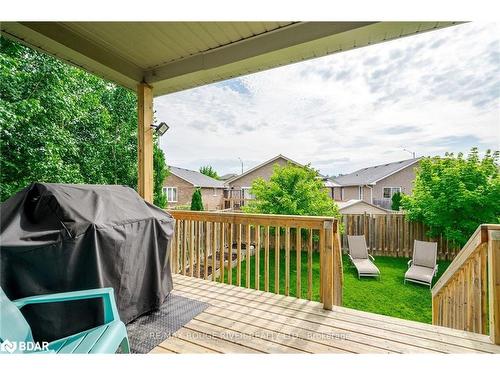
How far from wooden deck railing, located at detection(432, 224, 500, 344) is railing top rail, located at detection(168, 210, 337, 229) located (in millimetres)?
1132

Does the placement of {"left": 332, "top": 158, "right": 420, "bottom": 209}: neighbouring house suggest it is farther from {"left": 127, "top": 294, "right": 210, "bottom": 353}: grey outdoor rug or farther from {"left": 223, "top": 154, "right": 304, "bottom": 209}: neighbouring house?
{"left": 127, "top": 294, "right": 210, "bottom": 353}: grey outdoor rug

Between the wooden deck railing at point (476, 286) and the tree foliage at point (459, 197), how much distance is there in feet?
15.2

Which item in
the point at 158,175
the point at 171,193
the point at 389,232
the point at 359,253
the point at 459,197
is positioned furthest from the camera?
the point at 171,193

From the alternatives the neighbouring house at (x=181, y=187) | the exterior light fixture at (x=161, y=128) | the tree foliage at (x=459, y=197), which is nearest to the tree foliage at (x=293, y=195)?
the tree foliage at (x=459, y=197)

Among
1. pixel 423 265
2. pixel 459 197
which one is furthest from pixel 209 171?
pixel 423 265

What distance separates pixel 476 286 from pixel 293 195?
511 centimetres

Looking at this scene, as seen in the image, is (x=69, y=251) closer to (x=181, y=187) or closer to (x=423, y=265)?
(x=423, y=265)

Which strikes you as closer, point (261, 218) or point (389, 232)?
point (261, 218)

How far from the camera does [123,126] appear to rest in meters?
9.53

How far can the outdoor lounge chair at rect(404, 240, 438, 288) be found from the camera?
5.18 meters

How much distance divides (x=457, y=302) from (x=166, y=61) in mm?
4277

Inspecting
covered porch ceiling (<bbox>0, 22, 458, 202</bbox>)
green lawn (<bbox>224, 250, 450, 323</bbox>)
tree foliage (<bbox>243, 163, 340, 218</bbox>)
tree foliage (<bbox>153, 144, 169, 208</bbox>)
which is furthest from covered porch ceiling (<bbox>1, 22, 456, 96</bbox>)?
tree foliage (<bbox>153, 144, 169, 208</bbox>)

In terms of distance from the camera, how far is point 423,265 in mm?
5711
